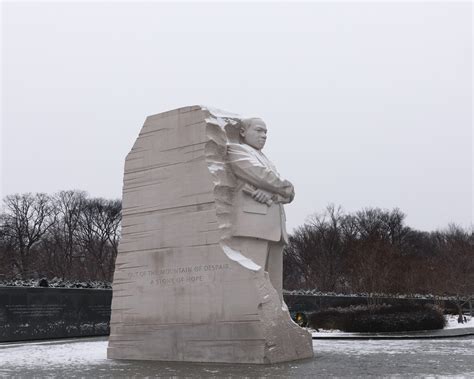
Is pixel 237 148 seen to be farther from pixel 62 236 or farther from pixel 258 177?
pixel 62 236

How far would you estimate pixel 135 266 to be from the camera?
48.3ft

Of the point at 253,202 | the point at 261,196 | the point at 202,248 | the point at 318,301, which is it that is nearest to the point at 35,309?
the point at 202,248

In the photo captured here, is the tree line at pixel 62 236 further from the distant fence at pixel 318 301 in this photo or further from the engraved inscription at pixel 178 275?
the engraved inscription at pixel 178 275

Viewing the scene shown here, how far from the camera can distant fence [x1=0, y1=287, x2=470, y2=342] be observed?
22.5m

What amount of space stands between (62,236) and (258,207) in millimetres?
A: 53135

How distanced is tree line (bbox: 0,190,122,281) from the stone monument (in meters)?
39.7

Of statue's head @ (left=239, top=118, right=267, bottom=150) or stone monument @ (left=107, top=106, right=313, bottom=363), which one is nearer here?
stone monument @ (left=107, top=106, right=313, bottom=363)

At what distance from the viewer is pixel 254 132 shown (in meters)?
14.5

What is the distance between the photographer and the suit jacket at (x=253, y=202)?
1358 cm

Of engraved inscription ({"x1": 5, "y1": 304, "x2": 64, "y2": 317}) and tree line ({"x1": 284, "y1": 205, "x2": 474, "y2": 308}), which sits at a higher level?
tree line ({"x1": 284, "y1": 205, "x2": 474, "y2": 308})

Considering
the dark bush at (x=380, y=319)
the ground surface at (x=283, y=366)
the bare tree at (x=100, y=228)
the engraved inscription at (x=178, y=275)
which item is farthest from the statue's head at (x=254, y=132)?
the bare tree at (x=100, y=228)

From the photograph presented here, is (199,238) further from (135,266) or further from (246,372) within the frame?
(246,372)

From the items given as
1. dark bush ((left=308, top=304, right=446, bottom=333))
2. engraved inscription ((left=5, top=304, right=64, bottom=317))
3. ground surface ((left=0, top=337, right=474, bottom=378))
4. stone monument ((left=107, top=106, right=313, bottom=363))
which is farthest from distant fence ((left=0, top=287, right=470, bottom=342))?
stone monument ((left=107, top=106, right=313, bottom=363))

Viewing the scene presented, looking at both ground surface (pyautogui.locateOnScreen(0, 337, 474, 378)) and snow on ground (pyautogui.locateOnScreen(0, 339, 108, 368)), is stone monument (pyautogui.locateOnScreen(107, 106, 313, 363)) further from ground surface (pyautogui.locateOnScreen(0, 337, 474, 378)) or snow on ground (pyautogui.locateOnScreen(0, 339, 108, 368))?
snow on ground (pyautogui.locateOnScreen(0, 339, 108, 368))
